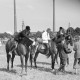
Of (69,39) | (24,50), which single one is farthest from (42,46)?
(24,50)

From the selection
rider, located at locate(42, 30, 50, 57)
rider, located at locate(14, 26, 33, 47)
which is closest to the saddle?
rider, located at locate(42, 30, 50, 57)

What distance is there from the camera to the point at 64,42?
1064 cm

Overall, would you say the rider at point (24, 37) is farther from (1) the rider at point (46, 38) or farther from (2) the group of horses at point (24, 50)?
(1) the rider at point (46, 38)

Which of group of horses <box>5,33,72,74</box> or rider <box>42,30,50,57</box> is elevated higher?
rider <box>42,30,50,57</box>

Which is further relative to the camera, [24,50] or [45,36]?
[45,36]

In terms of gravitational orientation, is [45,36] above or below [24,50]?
above

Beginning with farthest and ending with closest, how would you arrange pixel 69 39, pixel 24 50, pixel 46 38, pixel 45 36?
pixel 45 36 < pixel 46 38 < pixel 69 39 < pixel 24 50

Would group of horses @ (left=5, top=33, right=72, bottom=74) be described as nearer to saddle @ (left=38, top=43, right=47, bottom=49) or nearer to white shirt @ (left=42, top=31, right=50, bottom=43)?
saddle @ (left=38, top=43, right=47, bottom=49)

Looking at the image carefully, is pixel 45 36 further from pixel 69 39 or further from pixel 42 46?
pixel 69 39

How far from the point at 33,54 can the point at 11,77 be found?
141 inches

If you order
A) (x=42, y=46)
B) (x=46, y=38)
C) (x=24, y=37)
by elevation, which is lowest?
(x=42, y=46)

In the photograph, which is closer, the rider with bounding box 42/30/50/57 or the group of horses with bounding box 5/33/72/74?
the group of horses with bounding box 5/33/72/74

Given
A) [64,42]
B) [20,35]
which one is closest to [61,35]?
[64,42]

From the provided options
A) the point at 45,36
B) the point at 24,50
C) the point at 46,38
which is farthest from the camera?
the point at 45,36
